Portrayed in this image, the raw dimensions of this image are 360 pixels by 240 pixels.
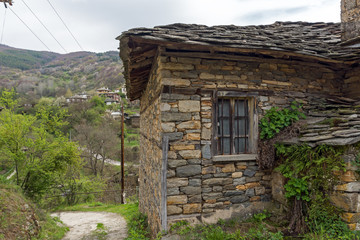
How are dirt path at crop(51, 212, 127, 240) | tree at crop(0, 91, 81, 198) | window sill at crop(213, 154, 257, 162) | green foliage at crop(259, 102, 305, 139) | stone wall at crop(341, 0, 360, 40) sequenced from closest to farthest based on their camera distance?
1. window sill at crop(213, 154, 257, 162)
2. green foliage at crop(259, 102, 305, 139)
3. stone wall at crop(341, 0, 360, 40)
4. dirt path at crop(51, 212, 127, 240)
5. tree at crop(0, 91, 81, 198)

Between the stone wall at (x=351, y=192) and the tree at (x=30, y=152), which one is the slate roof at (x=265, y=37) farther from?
the tree at (x=30, y=152)

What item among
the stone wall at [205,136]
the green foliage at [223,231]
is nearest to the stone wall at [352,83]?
Result: the stone wall at [205,136]

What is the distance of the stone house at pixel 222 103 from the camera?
3555 millimetres

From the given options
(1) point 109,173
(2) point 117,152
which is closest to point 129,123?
(2) point 117,152

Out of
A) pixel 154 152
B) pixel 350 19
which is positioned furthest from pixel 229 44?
pixel 350 19

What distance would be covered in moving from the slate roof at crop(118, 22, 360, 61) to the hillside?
4163cm

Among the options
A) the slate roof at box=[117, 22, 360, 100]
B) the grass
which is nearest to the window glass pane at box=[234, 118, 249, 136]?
the slate roof at box=[117, 22, 360, 100]

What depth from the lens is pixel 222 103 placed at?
4004 millimetres

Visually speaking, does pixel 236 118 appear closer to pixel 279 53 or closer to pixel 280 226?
pixel 279 53

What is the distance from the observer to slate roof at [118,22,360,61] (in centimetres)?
328

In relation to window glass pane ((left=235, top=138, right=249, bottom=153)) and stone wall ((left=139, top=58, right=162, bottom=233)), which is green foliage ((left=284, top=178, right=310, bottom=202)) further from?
stone wall ((left=139, top=58, right=162, bottom=233))

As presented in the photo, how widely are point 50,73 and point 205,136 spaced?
80599 mm

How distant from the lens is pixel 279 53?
374 centimetres

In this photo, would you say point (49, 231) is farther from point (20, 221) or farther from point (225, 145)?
point (225, 145)
